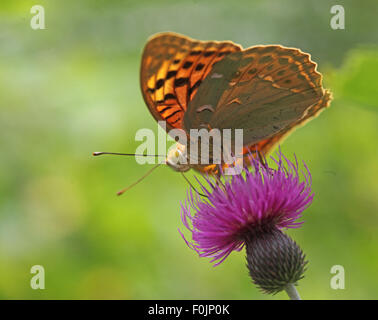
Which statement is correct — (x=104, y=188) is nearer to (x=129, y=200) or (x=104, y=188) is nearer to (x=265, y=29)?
(x=129, y=200)

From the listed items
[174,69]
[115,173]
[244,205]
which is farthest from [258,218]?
[115,173]

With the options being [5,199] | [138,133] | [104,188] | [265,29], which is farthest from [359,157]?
[5,199]

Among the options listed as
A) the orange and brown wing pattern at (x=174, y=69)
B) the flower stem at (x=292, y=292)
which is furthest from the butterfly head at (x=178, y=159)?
the flower stem at (x=292, y=292)

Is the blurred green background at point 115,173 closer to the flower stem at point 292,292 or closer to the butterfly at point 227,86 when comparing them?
the butterfly at point 227,86

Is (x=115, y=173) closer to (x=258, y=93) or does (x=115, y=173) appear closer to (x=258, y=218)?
(x=258, y=93)

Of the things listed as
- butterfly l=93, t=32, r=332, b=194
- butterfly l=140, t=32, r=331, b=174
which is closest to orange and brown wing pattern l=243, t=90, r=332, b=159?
butterfly l=93, t=32, r=332, b=194
